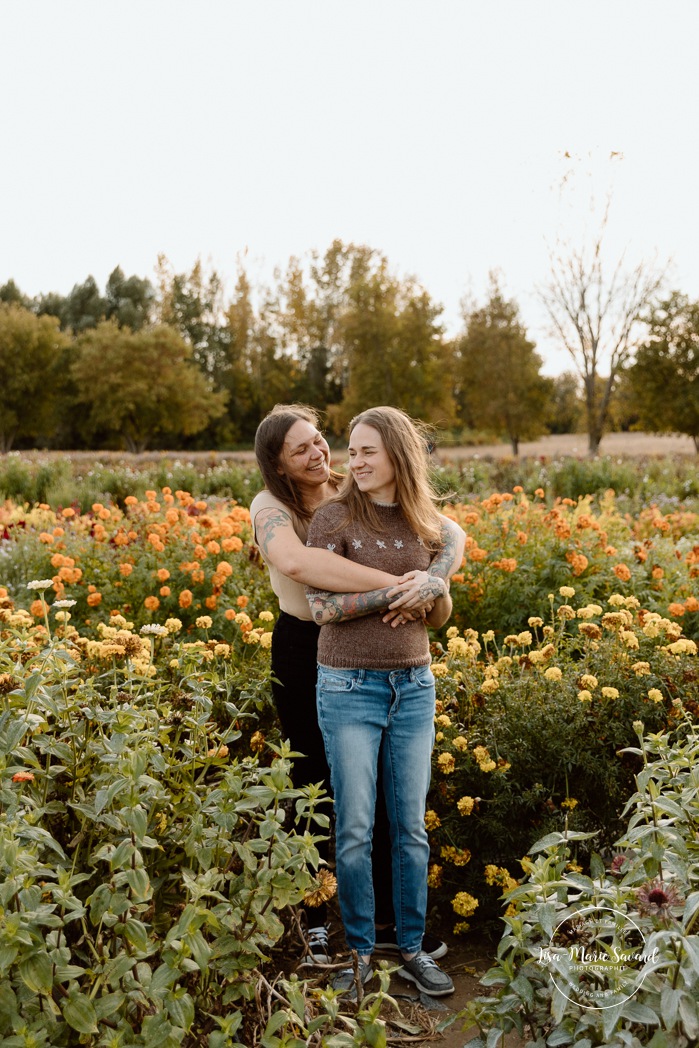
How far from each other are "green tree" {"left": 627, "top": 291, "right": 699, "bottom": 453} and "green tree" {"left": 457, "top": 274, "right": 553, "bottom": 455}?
3.01 m

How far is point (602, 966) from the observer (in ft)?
5.85

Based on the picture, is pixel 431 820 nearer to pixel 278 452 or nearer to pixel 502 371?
pixel 278 452

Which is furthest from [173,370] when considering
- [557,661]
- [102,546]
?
[557,661]

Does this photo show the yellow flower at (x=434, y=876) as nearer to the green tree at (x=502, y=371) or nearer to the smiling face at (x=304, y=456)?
the smiling face at (x=304, y=456)

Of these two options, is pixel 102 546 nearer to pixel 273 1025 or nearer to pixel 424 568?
pixel 424 568

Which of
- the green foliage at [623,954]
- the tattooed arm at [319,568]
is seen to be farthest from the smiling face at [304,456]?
the green foliage at [623,954]

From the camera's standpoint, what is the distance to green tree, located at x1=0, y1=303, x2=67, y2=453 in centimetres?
3722

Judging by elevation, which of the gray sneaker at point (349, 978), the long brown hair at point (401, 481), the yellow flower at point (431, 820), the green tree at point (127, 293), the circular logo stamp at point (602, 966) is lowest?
the gray sneaker at point (349, 978)

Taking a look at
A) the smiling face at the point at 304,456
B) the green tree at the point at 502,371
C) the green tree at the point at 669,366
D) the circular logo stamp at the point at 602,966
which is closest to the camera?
the circular logo stamp at the point at 602,966

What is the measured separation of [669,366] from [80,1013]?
87.5 feet

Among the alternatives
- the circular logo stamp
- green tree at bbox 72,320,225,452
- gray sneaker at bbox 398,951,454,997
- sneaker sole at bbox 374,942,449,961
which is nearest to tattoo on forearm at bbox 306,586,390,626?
the circular logo stamp

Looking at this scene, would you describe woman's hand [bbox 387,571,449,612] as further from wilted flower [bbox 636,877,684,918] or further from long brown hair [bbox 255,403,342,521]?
wilted flower [bbox 636,877,684,918]

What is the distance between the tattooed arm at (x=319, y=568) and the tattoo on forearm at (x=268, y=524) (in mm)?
17

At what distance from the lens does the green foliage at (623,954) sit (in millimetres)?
1656
